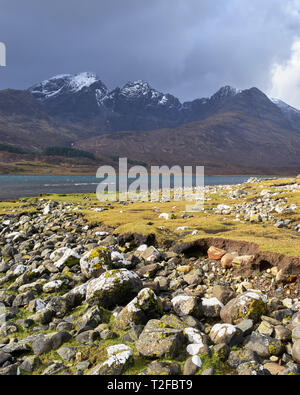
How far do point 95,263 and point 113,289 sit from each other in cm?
204

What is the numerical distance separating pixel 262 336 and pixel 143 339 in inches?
101

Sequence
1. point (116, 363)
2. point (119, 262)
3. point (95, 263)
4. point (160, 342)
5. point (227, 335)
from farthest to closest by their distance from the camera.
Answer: point (119, 262) < point (95, 263) < point (227, 335) < point (160, 342) < point (116, 363)

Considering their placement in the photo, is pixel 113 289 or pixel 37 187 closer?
pixel 113 289

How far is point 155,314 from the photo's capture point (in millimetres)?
7043

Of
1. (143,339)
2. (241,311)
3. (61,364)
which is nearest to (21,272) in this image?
(61,364)

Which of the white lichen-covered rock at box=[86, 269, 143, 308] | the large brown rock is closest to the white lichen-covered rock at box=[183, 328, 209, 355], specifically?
the white lichen-covered rock at box=[86, 269, 143, 308]

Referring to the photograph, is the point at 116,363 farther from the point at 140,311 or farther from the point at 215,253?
the point at 215,253

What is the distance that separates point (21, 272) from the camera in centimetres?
1113

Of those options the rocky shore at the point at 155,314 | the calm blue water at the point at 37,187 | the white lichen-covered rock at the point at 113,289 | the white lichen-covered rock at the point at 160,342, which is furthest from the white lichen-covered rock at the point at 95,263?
the calm blue water at the point at 37,187

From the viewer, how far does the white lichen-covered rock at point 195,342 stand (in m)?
5.55

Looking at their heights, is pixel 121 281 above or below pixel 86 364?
above

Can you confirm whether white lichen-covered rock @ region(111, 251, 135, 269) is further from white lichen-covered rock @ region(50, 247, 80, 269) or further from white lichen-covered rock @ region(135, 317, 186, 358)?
white lichen-covered rock @ region(135, 317, 186, 358)

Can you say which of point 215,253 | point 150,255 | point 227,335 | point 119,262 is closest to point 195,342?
point 227,335
